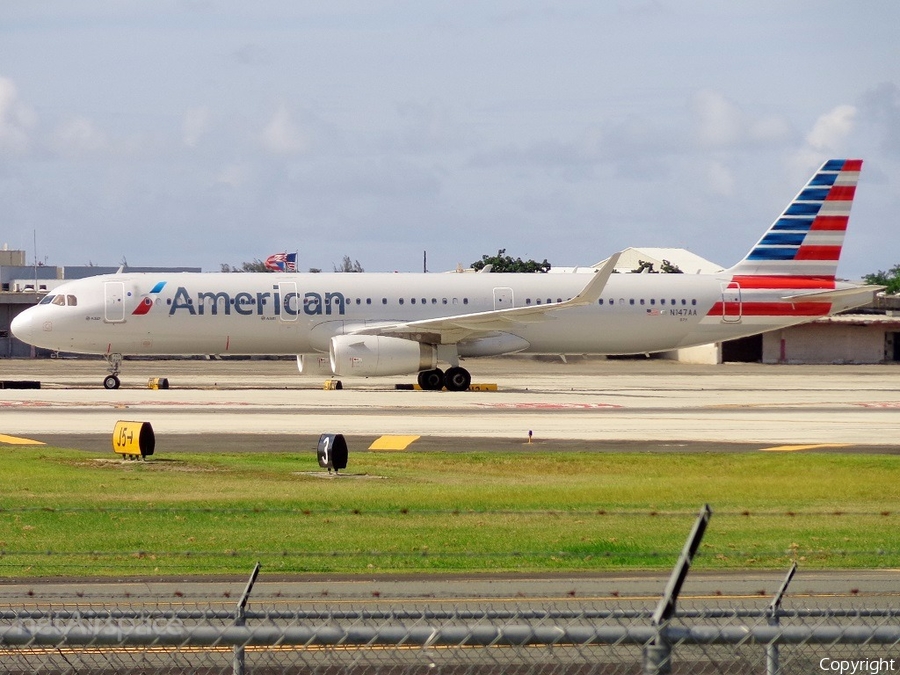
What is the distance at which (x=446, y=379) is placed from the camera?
4612cm

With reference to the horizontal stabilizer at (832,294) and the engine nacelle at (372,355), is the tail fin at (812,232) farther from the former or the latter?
the engine nacelle at (372,355)

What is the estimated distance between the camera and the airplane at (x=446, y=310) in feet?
148

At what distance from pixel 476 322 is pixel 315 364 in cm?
777

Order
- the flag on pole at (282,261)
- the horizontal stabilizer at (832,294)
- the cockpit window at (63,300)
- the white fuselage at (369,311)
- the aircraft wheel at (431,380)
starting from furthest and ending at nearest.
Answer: the flag on pole at (282,261), the horizontal stabilizer at (832,294), the aircraft wheel at (431,380), the cockpit window at (63,300), the white fuselage at (369,311)

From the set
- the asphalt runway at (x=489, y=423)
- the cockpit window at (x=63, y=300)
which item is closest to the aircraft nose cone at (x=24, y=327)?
the cockpit window at (x=63, y=300)

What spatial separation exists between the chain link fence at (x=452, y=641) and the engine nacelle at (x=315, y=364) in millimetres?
37633

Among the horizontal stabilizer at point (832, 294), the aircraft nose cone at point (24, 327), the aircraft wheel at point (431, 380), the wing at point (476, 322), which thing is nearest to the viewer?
the wing at point (476, 322)

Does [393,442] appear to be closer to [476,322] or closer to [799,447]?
[799,447]

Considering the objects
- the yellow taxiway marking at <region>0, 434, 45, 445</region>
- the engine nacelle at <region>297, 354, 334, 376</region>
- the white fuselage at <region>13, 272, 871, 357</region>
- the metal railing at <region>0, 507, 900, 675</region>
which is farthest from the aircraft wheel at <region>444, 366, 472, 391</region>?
the metal railing at <region>0, 507, 900, 675</region>

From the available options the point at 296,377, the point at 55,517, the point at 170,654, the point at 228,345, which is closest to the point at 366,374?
the point at 228,345

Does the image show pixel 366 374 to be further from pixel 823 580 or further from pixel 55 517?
pixel 823 580

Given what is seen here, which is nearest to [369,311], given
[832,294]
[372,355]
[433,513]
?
[372,355]

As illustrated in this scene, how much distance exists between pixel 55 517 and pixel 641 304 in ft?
113

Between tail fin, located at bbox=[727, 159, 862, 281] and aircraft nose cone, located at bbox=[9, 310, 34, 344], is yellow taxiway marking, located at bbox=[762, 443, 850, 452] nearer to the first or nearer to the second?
tail fin, located at bbox=[727, 159, 862, 281]
